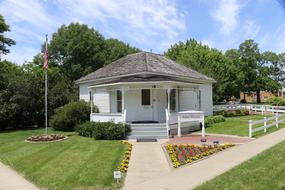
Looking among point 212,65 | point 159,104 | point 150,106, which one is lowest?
point 150,106

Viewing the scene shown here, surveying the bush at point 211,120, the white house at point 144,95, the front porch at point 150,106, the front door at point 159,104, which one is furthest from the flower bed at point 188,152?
the bush at point 211,120

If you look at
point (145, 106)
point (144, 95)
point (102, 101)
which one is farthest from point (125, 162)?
point (102, 101)

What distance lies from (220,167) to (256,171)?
3.59 ft

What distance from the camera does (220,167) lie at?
8.71m

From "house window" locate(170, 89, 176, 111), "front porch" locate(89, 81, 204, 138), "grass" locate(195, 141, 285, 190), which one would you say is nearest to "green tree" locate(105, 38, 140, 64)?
"front porch" locate(89, 81, 204, 138)

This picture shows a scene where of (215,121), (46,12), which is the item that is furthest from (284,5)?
(215,121)

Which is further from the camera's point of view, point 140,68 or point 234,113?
point 234,113

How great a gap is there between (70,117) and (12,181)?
1193 centimetres

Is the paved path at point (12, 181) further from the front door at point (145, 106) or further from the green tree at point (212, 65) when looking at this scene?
the green tree at point (212, 65)

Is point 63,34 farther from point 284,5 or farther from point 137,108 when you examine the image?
point 284,5

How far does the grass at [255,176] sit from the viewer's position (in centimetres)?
673

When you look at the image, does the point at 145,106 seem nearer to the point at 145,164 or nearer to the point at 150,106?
the point at 150,106

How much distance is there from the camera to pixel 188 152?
36.4 feet

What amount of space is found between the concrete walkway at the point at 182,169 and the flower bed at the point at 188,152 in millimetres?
331
